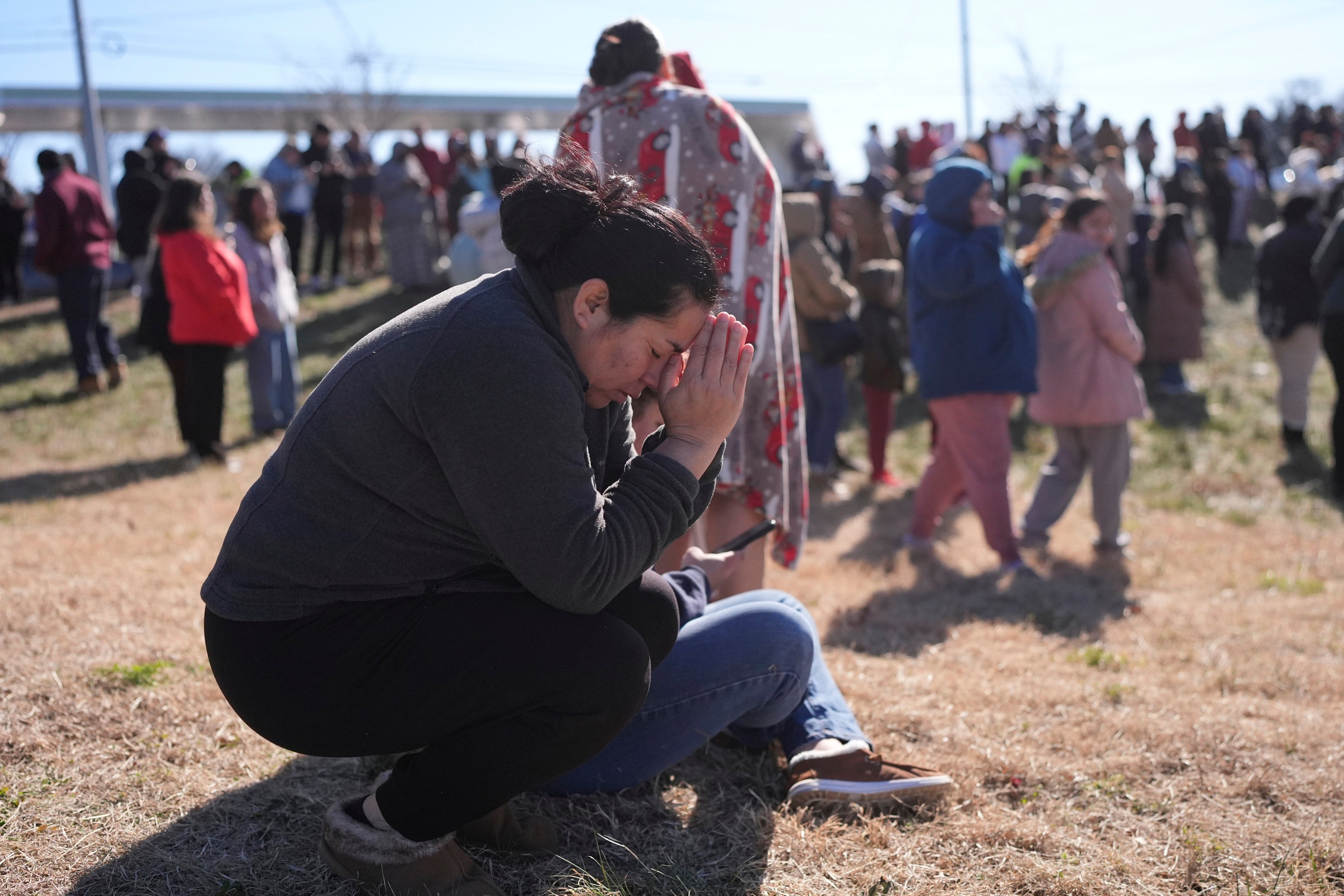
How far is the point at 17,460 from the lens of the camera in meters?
7.91

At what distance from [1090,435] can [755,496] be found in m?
2.85

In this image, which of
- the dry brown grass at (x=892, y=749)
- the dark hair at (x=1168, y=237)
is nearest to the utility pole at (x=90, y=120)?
the dry brown grass at (x=892, y=749)

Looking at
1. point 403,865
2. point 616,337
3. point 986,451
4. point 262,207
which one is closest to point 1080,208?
point 986,451

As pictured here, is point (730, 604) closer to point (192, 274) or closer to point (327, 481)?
point (327, 481)

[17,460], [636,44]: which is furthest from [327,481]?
[17,460]

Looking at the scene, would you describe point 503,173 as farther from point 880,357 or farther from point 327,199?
point 327,199

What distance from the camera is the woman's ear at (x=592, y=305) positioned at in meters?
1.90

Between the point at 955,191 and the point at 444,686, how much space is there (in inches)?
149

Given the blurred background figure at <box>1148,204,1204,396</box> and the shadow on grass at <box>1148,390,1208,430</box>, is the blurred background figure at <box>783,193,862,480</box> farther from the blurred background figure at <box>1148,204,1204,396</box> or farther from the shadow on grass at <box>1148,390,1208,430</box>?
the blurred background figure at <box>1148,204,1204,396</box>

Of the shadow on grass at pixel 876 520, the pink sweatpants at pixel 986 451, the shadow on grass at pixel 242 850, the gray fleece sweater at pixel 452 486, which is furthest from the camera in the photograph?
the shadow on grass at pixel 876 520

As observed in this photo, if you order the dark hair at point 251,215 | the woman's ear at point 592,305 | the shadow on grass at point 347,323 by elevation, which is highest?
the dark hair at point 251,215

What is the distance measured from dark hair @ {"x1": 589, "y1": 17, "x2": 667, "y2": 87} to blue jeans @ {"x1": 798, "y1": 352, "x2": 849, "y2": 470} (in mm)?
4003

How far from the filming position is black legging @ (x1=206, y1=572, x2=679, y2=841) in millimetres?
1935

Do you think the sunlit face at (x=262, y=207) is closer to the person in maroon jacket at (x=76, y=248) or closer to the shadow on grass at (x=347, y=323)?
the person in maroon jacket at (x=76, y=248)
